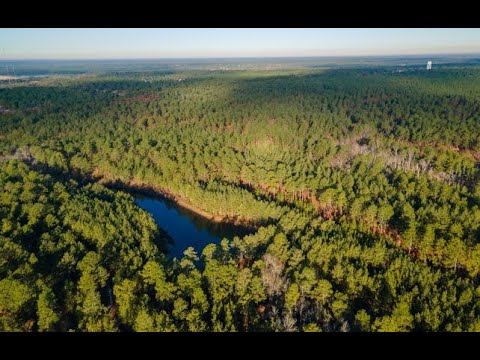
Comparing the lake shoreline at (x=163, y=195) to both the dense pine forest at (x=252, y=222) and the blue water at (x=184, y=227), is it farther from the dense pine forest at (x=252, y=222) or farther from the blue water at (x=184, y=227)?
the blue water at (x=184, y=227)

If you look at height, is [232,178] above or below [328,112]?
below

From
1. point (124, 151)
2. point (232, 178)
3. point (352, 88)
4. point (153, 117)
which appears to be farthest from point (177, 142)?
point (352, 88)

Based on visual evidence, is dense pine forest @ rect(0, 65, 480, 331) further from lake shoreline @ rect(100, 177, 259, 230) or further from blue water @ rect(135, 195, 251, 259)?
blue water @ rect(135, 195, 251, 259)

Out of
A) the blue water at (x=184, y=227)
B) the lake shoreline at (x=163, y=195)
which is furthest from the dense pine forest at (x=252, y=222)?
the blue water at (x=184, y=227)

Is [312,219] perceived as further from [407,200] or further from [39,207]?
[39,207]

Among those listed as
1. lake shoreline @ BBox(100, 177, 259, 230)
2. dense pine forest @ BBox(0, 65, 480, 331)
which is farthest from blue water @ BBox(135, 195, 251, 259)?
dense pine forest @ BBox(0, 65, 480, 331)

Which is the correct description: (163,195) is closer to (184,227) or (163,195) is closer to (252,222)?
(184,227)
